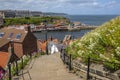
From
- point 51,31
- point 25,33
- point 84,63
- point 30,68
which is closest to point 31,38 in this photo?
point 25,33

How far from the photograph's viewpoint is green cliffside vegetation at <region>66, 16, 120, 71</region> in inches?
482

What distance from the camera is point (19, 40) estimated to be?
150 ft

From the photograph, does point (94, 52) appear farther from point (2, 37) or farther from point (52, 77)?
point (2, 37)

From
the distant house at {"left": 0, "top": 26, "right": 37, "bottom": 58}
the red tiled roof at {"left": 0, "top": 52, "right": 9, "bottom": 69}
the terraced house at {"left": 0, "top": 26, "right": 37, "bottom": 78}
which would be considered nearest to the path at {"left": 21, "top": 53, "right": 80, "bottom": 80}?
the red tiled roof at {"left": 0, "top": 52, "right": 9, "bottom": 69}

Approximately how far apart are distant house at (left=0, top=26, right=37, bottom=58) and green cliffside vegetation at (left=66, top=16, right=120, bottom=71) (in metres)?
30.0

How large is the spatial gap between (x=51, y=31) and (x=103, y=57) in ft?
506

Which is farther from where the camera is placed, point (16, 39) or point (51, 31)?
point (51, 31)

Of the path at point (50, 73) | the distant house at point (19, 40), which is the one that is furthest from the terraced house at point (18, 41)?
the path at point (50, 73)

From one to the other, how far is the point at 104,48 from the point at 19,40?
110ft

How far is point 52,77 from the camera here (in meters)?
13.4

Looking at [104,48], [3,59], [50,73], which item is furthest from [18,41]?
[104,48]

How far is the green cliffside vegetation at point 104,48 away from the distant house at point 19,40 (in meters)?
Result: 30.0

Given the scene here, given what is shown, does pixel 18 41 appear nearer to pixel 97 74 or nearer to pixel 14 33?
pixel 14 33

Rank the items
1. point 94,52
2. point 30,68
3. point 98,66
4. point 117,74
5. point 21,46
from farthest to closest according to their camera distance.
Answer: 1. point 21,46
2. point 30,68
3. point 94,52
4. point 98,66
5. point 117,74
